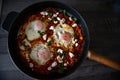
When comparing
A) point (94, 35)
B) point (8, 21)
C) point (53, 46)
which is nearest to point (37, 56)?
point (53, 46)

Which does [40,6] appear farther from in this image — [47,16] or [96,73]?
[96,73]

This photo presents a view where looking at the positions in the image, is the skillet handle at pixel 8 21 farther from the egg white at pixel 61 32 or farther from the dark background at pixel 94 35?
the egg white at pixel 61 32

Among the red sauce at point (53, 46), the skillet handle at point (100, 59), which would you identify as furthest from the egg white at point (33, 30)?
the skillet handle at point (100, 59)

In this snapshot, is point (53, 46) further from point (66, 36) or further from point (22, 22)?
point (22, 22)

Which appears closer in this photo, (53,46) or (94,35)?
(53,46)

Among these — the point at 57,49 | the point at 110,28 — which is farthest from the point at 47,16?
the point at 110,28

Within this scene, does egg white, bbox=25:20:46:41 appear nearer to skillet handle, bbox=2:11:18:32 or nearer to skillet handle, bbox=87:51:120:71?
skillet handle, bbox=2:11:18:32

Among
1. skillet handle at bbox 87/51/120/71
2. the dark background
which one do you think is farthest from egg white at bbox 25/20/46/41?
skillet handle at bbox 87/51/120/71

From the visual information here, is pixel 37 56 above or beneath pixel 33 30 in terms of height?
beneath
